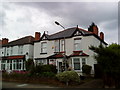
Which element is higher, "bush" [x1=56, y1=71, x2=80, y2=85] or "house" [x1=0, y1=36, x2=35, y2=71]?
"house" [x1=0, y1=36, x2=35, y2=71]

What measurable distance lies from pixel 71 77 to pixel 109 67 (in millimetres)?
4537

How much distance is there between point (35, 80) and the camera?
16.5 metres

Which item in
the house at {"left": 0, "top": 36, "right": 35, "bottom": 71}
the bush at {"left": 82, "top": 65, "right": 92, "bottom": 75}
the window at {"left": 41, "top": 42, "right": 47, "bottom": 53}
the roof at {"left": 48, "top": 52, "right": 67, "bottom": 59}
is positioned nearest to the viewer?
the bush at {"left": 82, "top": 65, "right": 92, "bottom": 75}

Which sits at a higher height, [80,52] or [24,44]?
[24,44]

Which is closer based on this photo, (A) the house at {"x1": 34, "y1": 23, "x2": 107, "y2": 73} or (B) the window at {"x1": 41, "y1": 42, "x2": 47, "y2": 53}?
(A) the house at {"x1": 34, "y1": 23, "x2": 107, "y2": 73}

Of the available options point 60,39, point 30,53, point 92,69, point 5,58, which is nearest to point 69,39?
point 60,39

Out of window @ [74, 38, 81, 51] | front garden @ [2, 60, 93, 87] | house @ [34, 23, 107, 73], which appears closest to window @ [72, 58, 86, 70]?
house @ [34, 23, 107, 73]

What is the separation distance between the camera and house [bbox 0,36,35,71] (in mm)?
28062

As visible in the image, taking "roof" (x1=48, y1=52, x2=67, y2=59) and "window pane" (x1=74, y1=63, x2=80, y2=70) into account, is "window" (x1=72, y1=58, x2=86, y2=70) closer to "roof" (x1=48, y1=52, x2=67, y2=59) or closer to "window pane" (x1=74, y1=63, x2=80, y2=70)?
"window pane" (x1=74, y1=63, x2=80, y2=70)

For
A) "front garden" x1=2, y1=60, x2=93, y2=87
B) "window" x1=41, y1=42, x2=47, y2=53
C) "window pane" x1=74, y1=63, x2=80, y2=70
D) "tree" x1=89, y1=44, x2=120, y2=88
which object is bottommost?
"front garden" x1=2, y1=60, x2=93, y2=87

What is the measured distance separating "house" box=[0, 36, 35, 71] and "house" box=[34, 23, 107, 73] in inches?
87.5

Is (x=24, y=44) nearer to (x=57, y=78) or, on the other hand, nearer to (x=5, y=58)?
(x=5, y=58)

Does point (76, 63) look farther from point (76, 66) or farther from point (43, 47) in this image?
point (43, 47)

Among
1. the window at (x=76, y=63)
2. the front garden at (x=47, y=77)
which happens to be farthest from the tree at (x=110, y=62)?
the window at (x=76, y=63)
